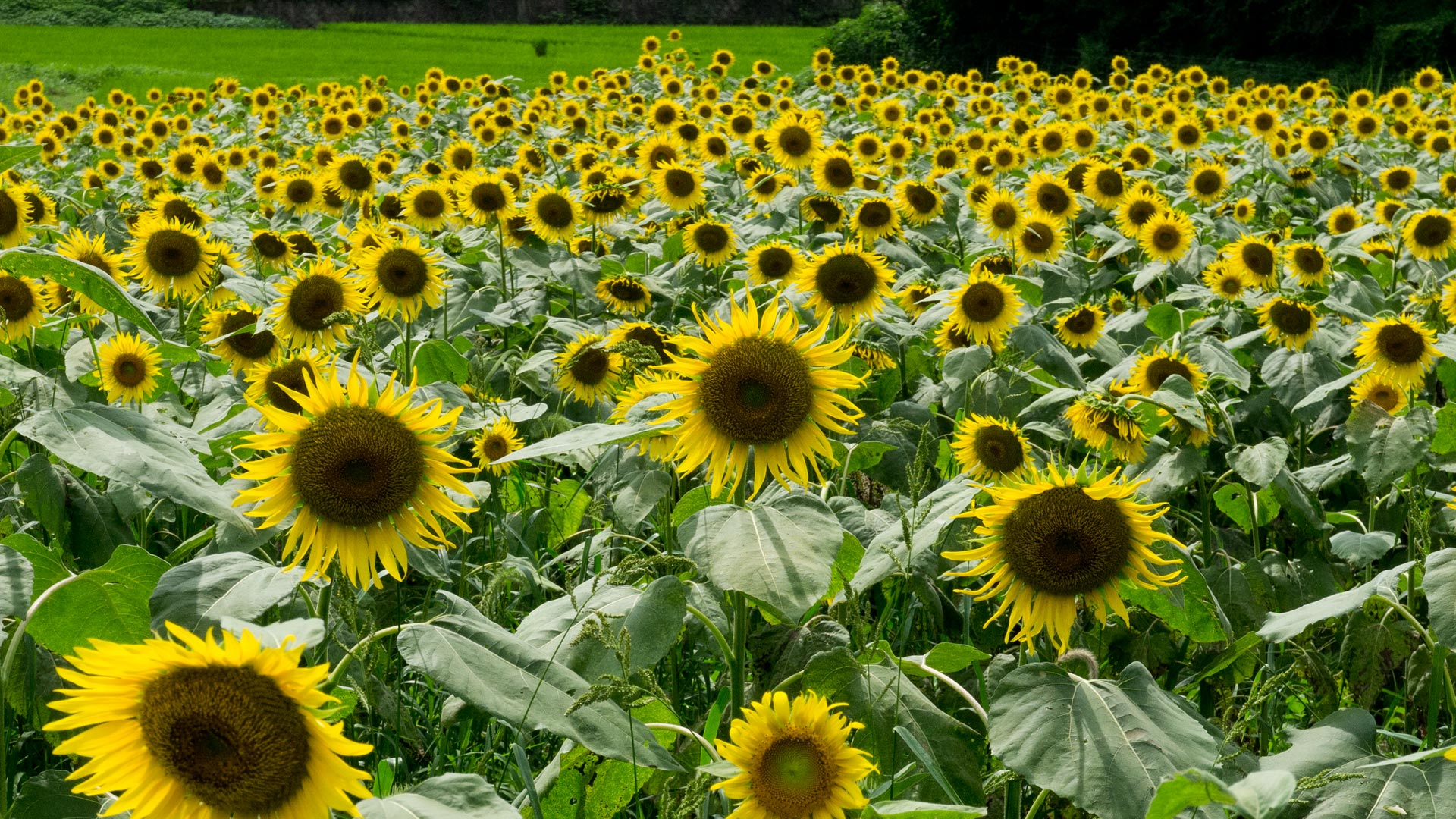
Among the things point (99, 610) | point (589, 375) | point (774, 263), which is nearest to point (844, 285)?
point (774, 263)

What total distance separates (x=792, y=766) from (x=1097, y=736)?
433mm

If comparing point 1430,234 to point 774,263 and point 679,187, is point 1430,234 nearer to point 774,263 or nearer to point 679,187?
point 774,263

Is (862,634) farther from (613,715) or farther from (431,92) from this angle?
(431,92)

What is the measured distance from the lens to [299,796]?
135 centimetres

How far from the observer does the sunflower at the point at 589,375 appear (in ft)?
12.5

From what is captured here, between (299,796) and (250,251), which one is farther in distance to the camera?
(250,251)

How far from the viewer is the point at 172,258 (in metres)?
4.43

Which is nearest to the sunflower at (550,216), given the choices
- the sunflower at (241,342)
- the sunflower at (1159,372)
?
the sunflower at (241,342)

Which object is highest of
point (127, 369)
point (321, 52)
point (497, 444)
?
point (127, 369)

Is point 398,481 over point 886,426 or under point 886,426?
over

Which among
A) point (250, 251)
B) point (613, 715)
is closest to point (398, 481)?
point (613, 715)

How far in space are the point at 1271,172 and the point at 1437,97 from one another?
18.2ft


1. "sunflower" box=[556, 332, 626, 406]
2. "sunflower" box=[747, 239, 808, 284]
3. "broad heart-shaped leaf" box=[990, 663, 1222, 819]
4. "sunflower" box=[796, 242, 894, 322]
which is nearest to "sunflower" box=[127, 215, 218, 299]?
"sunflower" box=[556, 332, 626, 406]

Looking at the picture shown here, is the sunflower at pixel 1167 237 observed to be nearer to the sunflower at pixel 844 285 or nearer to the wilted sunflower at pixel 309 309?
the sunflower at pixel 844 285
